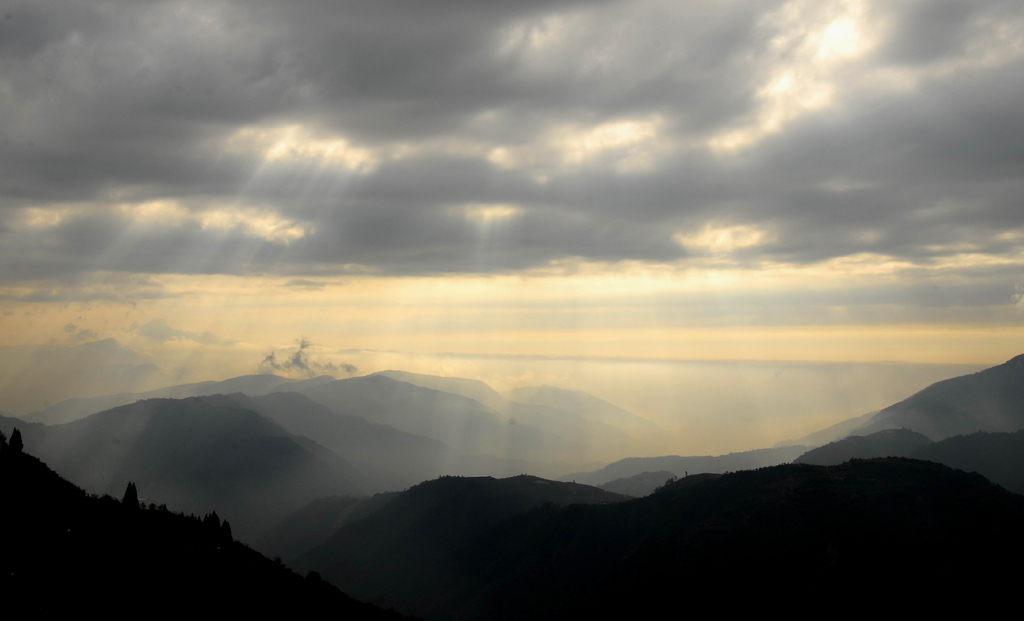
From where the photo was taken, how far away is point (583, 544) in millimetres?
196875

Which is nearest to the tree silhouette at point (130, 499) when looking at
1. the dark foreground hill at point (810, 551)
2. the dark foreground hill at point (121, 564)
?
the dark foreground hill at point (121, 564)

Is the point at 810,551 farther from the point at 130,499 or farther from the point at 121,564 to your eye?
the point at 130,499

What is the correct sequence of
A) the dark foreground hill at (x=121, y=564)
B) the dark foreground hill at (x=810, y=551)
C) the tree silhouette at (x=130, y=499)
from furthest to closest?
the dark foreground hill at (x=810, y=551) → the tree silhouette at (x=130, y=499) → the dark foreground hill at (x=121, y=564)

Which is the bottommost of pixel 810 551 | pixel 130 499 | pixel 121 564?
pixel 810 551

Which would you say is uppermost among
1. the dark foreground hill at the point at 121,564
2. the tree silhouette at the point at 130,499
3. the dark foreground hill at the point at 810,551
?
the tree silhouette at the point at 130,499

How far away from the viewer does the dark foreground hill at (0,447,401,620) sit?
61.8 meters

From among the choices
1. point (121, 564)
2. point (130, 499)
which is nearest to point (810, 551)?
point (121, 564)

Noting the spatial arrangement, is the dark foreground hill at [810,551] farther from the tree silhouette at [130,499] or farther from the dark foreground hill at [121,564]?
the tree silhouette at [130,499]

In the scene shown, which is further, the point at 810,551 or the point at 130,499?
the point at 810,551

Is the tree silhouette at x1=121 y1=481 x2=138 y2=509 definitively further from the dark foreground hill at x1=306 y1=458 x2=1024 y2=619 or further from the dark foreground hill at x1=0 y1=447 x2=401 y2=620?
the dark foreground hill at x1=306 y1=458 x2=1024 y2=619

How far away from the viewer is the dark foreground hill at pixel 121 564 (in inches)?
2434

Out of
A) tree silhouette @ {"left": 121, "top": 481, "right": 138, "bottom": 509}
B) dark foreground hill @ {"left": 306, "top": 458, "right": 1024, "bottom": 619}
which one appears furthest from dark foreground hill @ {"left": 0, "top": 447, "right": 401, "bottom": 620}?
dark foreground hill @ {"left": 306, "top": 458, "right": 1024, "bottom": 619}

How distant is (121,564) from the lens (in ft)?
230

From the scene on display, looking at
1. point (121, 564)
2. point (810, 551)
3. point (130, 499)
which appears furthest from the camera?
point (810, 551)
